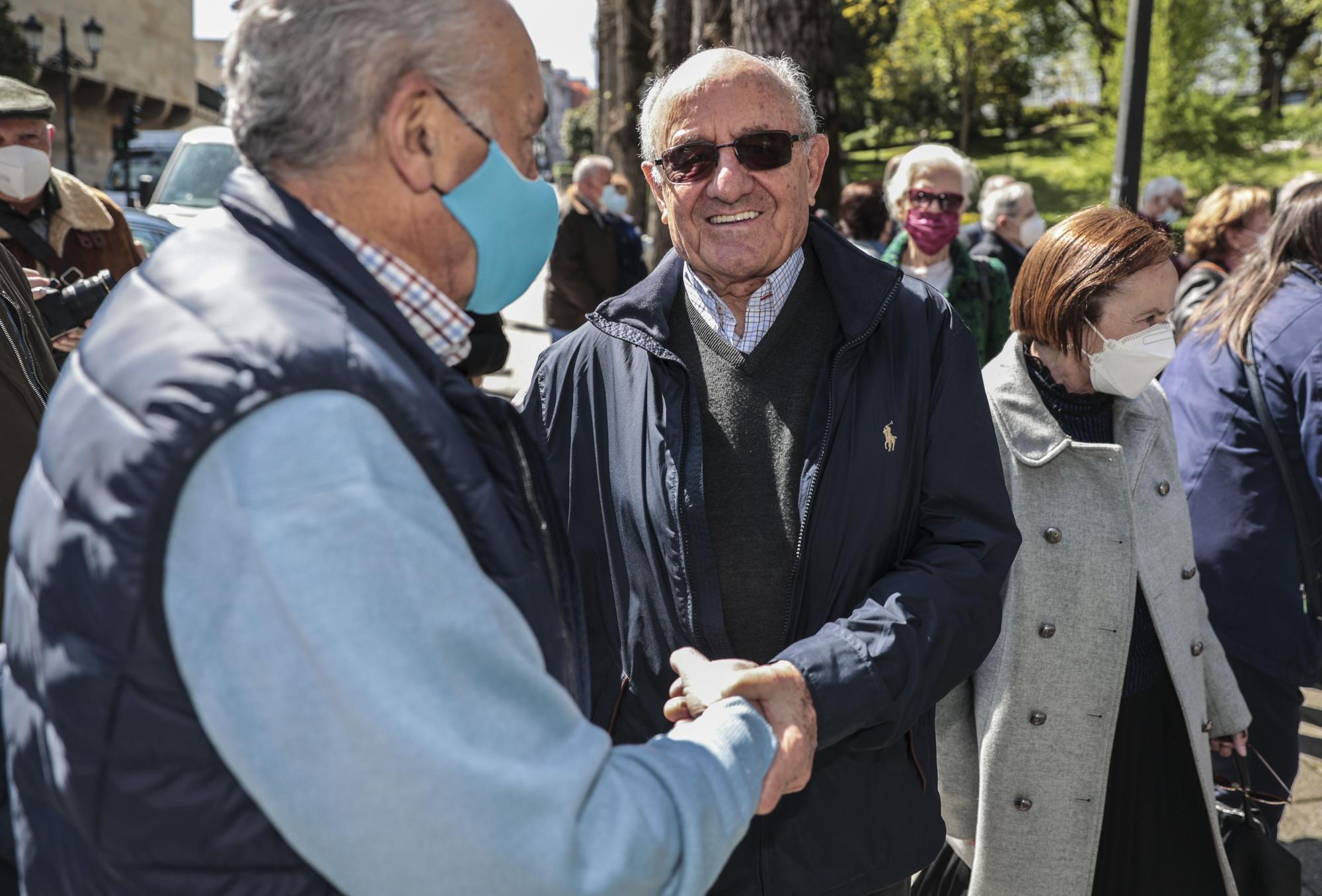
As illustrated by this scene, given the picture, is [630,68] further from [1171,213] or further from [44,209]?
[44,209]

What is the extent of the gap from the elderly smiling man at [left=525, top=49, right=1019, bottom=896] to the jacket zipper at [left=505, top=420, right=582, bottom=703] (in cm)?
55

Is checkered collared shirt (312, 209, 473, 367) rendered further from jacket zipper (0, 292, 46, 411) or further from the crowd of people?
jacket zipper (0, 292, 46, 411)

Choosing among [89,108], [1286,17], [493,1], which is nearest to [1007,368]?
[493,1]

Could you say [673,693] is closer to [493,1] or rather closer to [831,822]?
[831,822]

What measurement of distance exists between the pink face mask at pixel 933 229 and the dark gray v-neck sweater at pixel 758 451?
3199 mm

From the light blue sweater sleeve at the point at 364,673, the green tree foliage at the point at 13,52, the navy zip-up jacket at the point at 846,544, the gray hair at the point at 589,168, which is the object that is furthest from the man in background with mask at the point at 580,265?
the green tree foliage at the point at 13,52

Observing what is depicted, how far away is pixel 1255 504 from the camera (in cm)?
334

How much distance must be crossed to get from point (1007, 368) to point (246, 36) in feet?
6.98

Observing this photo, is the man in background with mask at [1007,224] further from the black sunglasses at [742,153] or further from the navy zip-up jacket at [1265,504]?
the black sunglasses at [742,153]

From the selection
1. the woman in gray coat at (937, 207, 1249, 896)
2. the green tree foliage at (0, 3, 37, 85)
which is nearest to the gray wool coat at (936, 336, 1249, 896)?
the woman in gray coat at (937, 207, 1249, 896)

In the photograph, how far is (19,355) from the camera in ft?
9.63

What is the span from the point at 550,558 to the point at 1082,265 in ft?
6.49

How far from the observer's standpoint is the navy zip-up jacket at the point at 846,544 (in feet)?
6.85

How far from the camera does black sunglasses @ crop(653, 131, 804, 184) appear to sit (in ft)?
7.95
